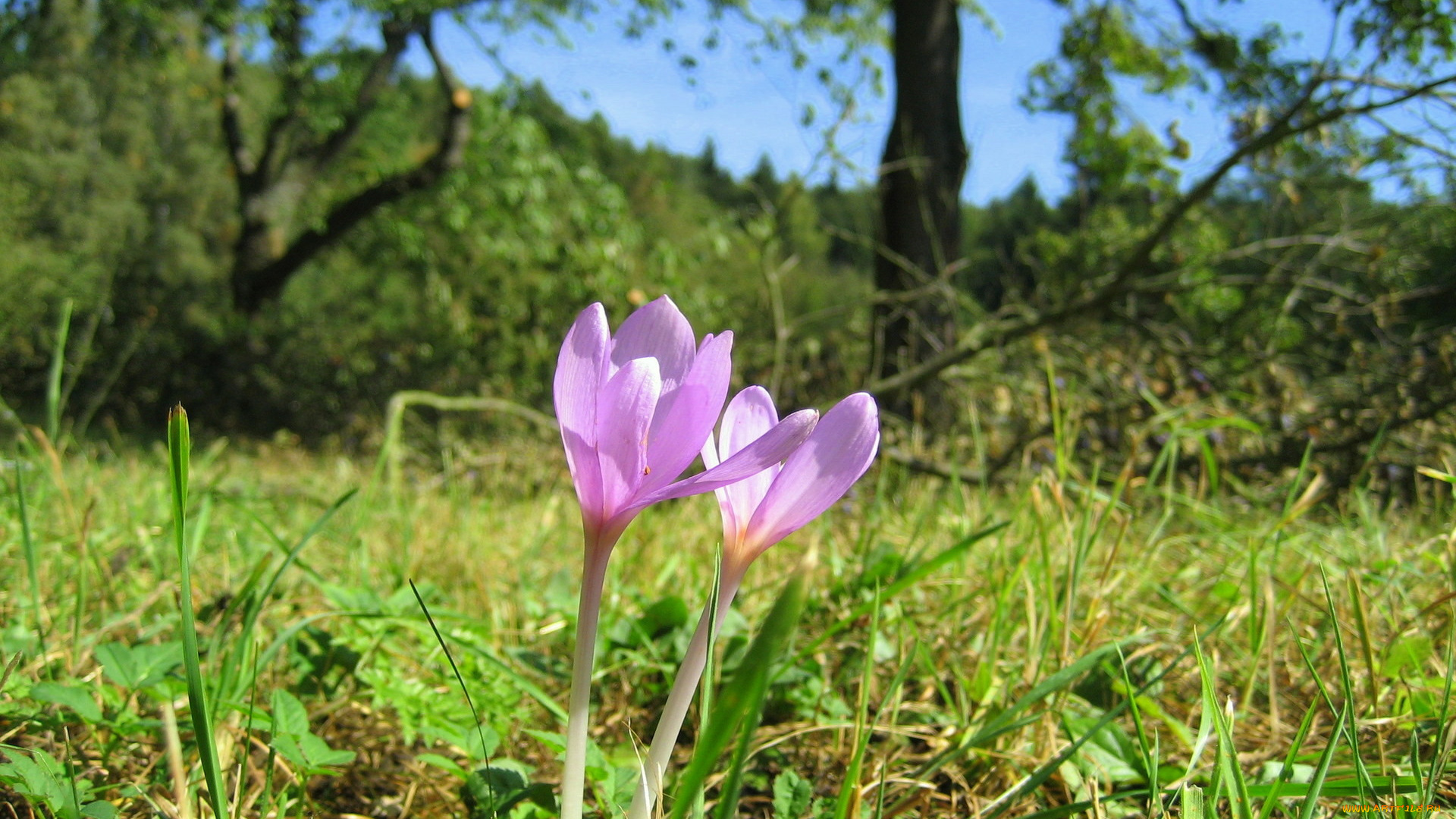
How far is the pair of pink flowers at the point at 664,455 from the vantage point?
22.2 inches

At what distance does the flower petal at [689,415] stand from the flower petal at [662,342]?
4cm

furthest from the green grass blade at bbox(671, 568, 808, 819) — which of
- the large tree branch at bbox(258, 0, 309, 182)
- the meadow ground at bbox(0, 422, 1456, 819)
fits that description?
the large tree branch at bbox(258, 0, 309, 182)

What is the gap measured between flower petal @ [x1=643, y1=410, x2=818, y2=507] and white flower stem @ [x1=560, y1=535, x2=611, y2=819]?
112mm

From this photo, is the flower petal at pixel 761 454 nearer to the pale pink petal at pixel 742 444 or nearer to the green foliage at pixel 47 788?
the pale pink petal at pixel 742 444

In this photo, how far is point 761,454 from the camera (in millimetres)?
536

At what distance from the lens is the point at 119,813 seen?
33.5 inches

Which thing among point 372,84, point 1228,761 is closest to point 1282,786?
point 1228,761

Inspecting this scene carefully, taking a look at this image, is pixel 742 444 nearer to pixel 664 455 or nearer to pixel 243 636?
pixel 664 455

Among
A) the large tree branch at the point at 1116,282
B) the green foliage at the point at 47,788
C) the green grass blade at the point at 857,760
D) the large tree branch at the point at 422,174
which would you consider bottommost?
the green foliage at the point at 47,788

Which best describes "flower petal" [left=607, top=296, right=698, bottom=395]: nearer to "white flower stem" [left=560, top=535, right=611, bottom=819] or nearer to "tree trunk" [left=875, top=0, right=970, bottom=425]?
"white flower stem" [left=560, top=535, right=611, bottom=819]

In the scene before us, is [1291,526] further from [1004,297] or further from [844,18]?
[844,18]

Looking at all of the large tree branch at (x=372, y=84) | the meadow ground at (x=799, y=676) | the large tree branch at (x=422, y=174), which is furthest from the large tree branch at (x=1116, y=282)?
the large tree branch at (x=372, y=84)

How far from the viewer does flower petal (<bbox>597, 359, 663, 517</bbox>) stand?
22.2 inches

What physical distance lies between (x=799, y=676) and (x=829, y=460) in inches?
24.5
